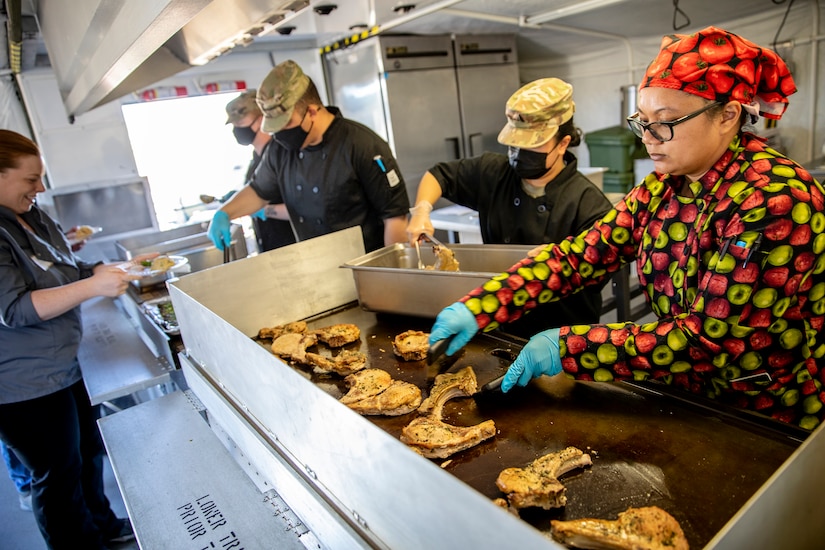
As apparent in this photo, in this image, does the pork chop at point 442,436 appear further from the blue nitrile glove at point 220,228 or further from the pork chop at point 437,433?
the blue nitrile glove at point 220,228

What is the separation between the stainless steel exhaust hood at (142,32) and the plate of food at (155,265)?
0.80 m

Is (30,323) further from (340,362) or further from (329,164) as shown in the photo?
(329,164)

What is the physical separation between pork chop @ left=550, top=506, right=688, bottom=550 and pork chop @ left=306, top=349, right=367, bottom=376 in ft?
2.89

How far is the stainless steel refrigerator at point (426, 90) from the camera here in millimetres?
4727

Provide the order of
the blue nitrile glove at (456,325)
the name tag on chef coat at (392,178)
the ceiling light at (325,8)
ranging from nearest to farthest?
the blue nitrile glove at (456,325) < the name tag on chef coat at (392,178) < the ceiling light at (325,8)

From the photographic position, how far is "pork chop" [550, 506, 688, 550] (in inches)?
33.9

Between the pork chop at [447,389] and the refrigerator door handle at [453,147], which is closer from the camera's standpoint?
the pork chop at [447,389]

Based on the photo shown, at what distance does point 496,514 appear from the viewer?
26.1 inches

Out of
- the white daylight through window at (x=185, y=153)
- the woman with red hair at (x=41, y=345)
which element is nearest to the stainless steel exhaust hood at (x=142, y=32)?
the woman with red hair at (x=41, y=345)

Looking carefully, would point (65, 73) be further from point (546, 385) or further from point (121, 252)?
point (546, 385)

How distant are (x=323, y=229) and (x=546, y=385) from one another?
5.88 feet

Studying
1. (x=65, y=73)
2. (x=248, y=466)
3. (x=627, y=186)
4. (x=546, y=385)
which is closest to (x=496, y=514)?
(x=546, y=385)

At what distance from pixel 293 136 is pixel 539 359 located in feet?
6.34

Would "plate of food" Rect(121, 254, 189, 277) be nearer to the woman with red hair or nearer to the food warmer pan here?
the woman with red hair
